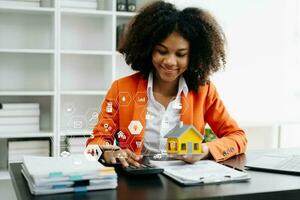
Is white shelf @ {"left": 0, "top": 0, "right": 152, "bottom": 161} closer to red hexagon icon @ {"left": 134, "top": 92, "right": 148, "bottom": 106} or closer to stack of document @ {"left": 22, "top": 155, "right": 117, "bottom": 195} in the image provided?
red hexagon icon @ {"left": 134, "top": 92, "right": 148, "bottom": 106}

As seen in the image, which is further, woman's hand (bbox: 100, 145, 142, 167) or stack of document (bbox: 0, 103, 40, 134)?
stack of document (bbox: 0, 103, 40, 134)

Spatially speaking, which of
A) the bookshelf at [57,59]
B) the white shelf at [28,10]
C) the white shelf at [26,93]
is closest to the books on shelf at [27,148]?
the bookshelf at [57,59]

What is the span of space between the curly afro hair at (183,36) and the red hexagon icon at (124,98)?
104 millimetres

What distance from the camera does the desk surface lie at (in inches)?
37.6

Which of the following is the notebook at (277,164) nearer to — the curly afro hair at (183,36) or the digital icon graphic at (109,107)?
the curly afro hair at (183,36)

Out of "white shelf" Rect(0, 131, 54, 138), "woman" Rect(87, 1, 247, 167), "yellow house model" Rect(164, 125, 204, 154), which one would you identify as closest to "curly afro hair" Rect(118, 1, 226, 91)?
"woman" Rect(87, 1, 247, 167)

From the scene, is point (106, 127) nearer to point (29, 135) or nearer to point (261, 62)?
point (29, 135)

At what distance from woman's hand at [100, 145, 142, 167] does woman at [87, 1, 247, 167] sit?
0.20 meters

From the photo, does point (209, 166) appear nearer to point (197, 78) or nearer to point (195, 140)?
point (195, 140)

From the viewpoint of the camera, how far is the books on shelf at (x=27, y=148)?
2545mm

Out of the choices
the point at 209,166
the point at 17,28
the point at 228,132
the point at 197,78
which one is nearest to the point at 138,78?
the point at 197,78

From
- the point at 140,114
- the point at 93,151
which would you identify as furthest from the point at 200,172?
the point at 140,114

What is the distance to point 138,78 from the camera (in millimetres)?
1645

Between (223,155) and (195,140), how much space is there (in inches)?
11.0
